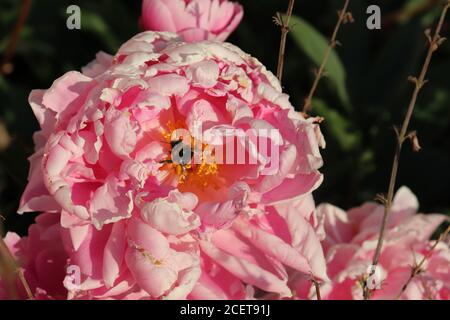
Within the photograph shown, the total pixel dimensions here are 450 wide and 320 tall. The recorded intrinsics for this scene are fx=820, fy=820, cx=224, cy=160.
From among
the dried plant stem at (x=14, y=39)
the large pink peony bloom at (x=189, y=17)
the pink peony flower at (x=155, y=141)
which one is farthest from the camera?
the dried plant stem at (x=14, y=39)

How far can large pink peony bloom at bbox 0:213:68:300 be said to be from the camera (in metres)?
0.88

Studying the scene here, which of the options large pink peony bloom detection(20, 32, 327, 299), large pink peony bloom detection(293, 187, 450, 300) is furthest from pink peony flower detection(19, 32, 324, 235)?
large pink peony bloom detection(293, 187, 450, 300)

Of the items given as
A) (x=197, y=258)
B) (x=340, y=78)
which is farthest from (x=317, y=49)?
(x=197, y=258)

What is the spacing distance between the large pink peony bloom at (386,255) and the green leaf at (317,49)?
11.9 inches

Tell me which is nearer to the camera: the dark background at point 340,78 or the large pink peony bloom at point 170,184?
the large pink peony bloom at point 170,184

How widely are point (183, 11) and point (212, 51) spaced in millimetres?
99

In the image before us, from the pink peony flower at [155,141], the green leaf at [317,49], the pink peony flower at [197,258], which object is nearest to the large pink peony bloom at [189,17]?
the pink peony flower at [155,141]

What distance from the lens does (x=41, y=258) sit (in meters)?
0.89

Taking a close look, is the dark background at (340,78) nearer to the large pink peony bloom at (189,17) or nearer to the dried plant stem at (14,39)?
the dried plant stem at (14,39)

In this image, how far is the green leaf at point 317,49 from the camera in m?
1.26

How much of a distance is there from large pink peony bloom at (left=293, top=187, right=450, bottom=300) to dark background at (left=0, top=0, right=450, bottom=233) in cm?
25

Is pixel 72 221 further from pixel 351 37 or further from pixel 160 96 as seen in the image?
pixel 351 37
